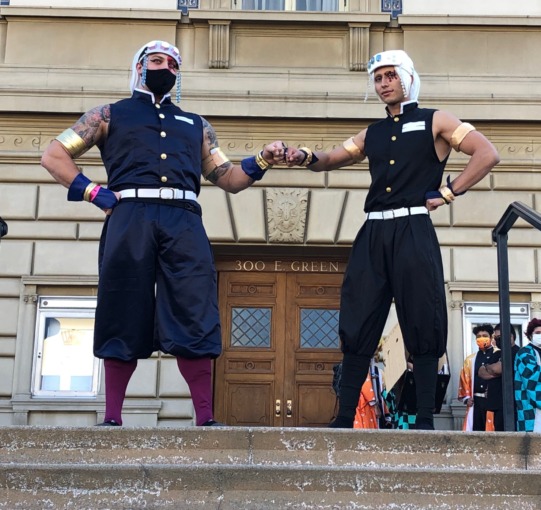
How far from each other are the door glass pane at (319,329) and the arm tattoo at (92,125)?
6.16 meters

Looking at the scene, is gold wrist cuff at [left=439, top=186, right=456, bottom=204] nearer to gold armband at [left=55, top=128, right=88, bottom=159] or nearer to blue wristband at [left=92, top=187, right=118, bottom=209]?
blue wristband at [left=92, top=187, right=118, bottom=209]

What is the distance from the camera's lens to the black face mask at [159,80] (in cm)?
589

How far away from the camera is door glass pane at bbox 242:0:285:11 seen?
12422 millimetres

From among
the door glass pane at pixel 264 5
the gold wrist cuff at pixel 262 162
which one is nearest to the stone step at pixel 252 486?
the gold wrist cuff at pixel 262 162

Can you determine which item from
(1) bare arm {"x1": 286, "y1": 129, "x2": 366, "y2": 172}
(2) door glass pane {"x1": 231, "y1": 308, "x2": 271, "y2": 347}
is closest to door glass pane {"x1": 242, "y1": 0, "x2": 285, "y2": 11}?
(2) door glass pane {"x1": 231, "y1": 308, "x2": 271, "y2": 347}

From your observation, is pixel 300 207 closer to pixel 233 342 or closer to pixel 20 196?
pixel 233 342

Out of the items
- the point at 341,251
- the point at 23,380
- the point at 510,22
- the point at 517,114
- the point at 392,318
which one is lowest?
the point at 23,380

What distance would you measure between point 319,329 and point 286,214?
1.35 metres

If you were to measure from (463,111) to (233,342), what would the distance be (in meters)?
3.66

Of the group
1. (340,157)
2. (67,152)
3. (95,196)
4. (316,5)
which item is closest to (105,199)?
(95,196)

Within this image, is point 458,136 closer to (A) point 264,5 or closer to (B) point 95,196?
(B) point 95,196

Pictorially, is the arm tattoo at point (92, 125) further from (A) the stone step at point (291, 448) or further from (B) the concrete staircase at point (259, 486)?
(B) the concrete staircase at point (259, 486)

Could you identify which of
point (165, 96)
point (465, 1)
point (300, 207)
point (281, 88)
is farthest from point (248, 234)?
point (165, 96)

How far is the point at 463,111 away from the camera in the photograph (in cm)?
1168
